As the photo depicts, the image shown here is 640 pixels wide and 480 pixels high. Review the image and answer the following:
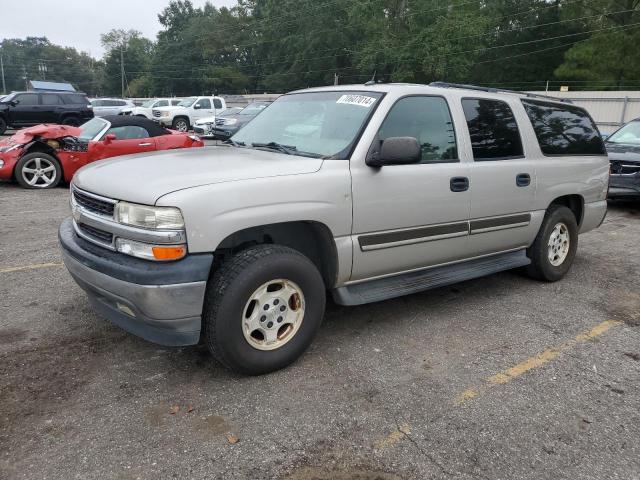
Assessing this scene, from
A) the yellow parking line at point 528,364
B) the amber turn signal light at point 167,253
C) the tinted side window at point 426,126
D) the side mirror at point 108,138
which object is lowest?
the yellow parking line at point 528,364

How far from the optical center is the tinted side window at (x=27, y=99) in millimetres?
20328

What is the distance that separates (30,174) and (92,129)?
55.1 inches

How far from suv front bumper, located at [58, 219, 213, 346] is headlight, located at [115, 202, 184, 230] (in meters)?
0.20

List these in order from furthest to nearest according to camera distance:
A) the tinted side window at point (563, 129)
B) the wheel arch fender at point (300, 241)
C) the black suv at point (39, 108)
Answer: the black suv at point (39, 108), the tinted side window at point (563, 129), the wheel arch fender at point (300, 241)

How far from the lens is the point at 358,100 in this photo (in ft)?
13.1

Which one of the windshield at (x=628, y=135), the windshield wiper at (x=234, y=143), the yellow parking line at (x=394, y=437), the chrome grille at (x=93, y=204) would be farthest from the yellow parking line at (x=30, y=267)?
the windshield at (x=628, y=135)

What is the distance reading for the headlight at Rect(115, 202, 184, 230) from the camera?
9.50ft

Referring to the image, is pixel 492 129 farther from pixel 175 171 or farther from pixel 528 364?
pixel 175 171

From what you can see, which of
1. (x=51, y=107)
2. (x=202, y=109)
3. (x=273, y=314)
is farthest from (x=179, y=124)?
(x=273, y=314)

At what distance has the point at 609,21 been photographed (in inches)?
1660

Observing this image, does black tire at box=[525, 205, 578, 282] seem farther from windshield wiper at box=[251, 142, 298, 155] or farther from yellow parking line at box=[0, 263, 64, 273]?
yellow parking line at box=[0, 263, 64, 273]

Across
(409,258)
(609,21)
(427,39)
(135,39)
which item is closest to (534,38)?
(609,21)

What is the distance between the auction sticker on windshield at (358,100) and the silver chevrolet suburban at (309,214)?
0.05 ft

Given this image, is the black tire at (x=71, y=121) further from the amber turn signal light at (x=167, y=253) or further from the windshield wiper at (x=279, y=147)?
the amber turn signal light at (x=167, y=253)
